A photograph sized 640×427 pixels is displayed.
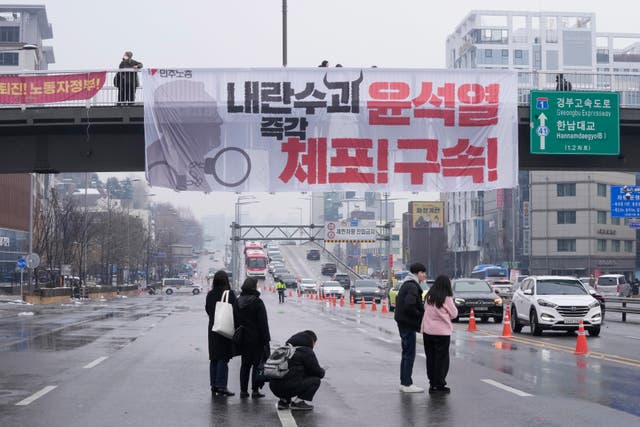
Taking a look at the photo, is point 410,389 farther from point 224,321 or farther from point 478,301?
point 478,301

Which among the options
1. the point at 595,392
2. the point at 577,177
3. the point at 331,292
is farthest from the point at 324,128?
the point at 577,177

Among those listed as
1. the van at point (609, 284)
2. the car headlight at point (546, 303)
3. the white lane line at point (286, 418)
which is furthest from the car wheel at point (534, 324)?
the van at point (609, 284)

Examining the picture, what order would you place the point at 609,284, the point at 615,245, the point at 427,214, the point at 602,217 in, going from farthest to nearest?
the point at 427,214 → the point at 615,245 → the point at 602,217 → the point at 609,284

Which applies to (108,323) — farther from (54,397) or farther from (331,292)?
(331,292)

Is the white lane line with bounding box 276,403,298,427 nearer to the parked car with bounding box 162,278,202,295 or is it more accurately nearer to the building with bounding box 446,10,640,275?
the building with bounding box 446,10,640,275

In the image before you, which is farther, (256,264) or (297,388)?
(256,264)

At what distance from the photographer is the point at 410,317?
43.4 feet

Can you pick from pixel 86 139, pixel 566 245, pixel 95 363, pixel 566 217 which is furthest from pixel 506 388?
pixel 566 245

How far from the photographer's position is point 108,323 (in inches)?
1310

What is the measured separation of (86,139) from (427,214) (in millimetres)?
128715

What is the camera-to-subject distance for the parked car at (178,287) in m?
102

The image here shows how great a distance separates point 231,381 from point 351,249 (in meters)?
173

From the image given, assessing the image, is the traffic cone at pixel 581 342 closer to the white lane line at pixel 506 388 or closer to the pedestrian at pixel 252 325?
the white lane line at pixel 506 388

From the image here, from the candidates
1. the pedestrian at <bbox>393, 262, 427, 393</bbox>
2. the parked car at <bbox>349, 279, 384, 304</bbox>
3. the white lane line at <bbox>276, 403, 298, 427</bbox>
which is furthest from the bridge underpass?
the parked car at <bbox>349, 279, 384, 304</bbox>
